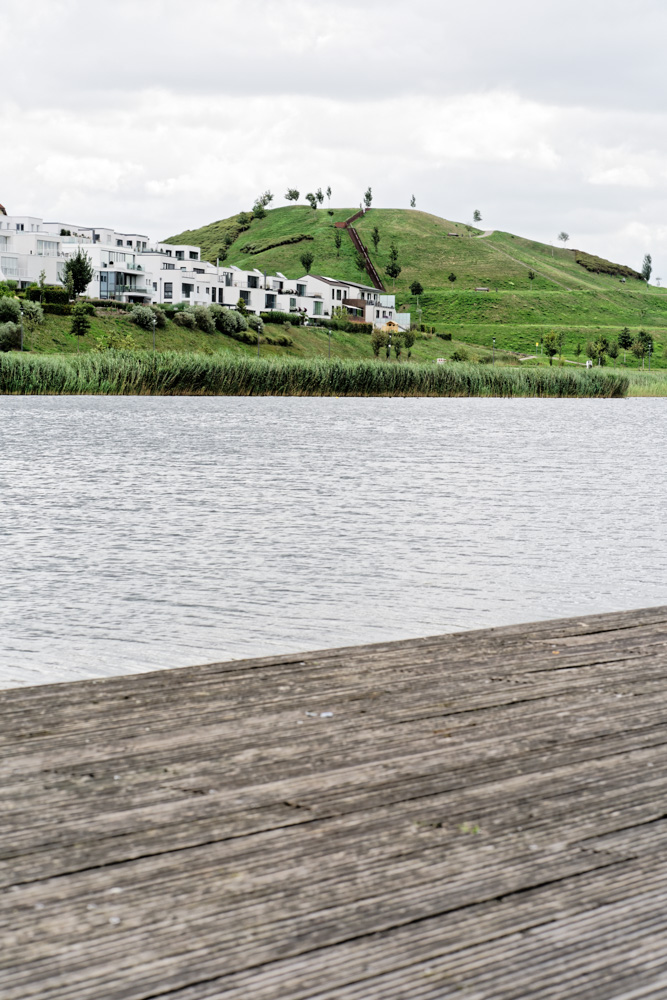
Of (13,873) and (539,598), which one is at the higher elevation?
(13,873)

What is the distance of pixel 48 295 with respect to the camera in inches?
2768

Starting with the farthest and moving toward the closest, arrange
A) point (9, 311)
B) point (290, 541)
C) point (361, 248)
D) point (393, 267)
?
point (361, 248)
point (393, 267)
point (9, 311)
point (290, 541)

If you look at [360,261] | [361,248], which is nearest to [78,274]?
[360,261]

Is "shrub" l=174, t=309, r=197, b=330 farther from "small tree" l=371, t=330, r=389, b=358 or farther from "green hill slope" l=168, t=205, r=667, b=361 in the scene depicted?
"green hill slope" l=168, t=205, r=667, b=361

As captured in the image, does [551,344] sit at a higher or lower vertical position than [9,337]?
higher

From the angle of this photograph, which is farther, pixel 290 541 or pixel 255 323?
pixel 255 323

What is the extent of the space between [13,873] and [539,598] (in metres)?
6.83

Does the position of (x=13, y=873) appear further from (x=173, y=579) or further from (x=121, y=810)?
(x=173, y=579)

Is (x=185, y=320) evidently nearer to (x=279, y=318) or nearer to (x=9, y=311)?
(x=9, y=311)

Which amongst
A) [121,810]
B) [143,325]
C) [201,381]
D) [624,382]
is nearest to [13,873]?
[121,810]

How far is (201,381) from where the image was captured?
3862 centimetres

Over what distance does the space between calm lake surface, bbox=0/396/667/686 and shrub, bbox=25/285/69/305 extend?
46806mm

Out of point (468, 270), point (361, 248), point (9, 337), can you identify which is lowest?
point (9, 337)

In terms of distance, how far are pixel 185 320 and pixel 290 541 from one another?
2448 inches
